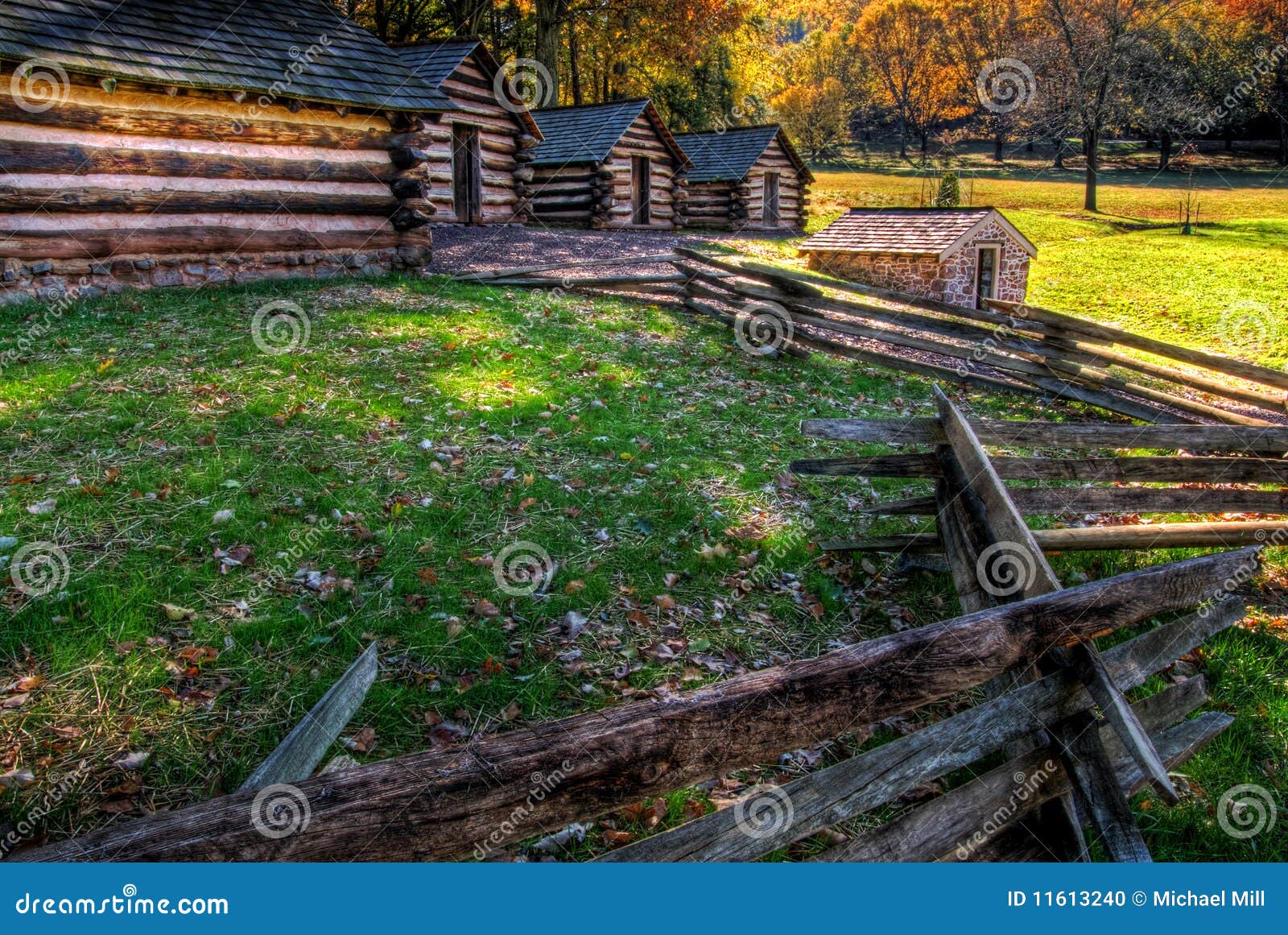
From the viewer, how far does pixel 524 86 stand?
31.7 metres

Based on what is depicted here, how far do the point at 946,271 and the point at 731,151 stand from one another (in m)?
14.8

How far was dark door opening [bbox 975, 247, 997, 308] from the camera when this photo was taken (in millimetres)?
18516

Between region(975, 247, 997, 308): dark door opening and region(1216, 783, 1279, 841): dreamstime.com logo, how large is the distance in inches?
632

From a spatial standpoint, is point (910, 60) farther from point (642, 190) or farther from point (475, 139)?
point (475, 139)

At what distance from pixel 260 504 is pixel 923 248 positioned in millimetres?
15677

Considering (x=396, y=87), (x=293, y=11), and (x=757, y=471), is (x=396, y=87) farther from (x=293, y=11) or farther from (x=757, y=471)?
(x=757, y=471)

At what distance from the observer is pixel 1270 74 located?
37.0 m

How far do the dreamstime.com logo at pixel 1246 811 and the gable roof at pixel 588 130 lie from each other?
2294 cm
